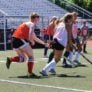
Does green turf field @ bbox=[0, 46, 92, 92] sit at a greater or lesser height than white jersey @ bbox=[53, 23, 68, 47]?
lesser

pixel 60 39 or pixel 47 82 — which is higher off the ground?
pixel 60 39

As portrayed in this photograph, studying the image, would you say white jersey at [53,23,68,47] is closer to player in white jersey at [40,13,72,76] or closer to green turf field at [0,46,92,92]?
player in white jersey at [40,13,72,76]

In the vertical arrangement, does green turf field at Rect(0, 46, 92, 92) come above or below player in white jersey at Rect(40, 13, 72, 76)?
below

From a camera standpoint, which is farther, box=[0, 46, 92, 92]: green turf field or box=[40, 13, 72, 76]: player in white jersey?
box=[40, 13, 72, 76]: player in white jersey

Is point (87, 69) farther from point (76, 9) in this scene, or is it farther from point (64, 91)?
point (76, 9)

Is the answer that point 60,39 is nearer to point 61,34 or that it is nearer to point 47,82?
point 61,34

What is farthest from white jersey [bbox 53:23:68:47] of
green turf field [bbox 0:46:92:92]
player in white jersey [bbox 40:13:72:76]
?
green turf field [bbox 0:46:92:92]

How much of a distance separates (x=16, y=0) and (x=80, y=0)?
10.3 metres

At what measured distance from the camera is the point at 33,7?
40281mm

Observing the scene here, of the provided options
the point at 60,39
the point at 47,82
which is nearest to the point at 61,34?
the point at 60,39

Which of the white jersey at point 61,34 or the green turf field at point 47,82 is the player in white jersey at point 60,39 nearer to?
the white jersey at point 61,34

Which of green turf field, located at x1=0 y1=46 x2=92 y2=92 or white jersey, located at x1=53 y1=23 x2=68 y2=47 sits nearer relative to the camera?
green turf field, located at x1=0 y1=46 x2=92 y2=92

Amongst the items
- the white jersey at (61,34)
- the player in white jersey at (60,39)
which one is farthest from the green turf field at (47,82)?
the white jersey at (61,34)

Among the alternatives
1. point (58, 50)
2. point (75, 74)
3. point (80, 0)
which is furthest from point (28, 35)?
point (80, 0)
